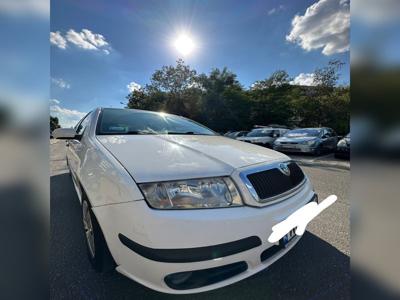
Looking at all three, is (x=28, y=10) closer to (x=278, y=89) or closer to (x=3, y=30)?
(x=3, y=30)

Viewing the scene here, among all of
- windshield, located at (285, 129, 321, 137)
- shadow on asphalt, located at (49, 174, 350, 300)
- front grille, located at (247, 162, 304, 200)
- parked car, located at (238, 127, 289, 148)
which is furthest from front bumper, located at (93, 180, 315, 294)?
parked car, located at (238, 127, 289, 148)

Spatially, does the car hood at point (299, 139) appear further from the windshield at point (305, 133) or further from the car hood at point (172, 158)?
the car hood at point (172, 158)

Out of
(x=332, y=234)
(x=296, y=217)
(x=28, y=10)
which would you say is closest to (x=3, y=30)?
(x=28, y=10)

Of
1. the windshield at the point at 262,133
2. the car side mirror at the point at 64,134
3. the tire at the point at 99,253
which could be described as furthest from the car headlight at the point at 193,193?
Result: the windshield at the point at 262,133

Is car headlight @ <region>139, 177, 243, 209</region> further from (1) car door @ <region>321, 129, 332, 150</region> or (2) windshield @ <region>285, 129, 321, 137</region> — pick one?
(2) windshield @ <region>285, 129, 321, 137</region>

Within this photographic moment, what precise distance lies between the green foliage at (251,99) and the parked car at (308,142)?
Result: 25.2 ft

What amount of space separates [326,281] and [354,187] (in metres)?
1.25

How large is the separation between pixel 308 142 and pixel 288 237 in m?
8.73

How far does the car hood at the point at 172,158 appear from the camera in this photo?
1.38m

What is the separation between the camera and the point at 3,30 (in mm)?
641

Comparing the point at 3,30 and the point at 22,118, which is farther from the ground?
the point at 3,30

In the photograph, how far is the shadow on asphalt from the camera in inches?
62.1

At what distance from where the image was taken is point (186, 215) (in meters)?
1.25

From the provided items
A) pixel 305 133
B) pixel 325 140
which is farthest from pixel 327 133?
pixel 305 133
